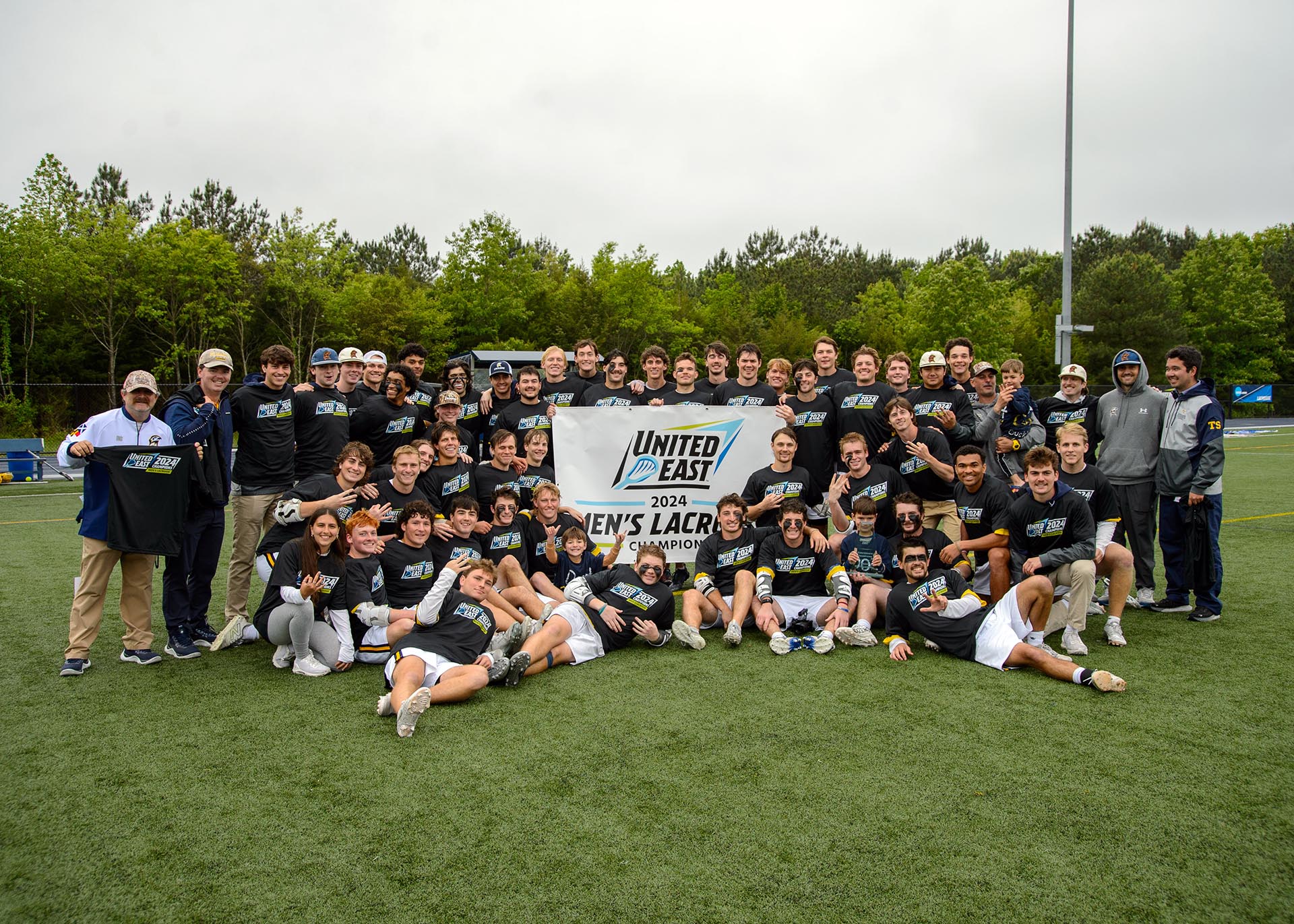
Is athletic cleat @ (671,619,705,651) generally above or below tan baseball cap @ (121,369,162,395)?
below

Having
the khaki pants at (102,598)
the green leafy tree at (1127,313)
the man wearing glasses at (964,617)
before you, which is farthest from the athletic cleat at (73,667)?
the green leafy tree at (1127,313)

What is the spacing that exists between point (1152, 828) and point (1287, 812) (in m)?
0.63

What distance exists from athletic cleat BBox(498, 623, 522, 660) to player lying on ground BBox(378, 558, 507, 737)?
0.49ft

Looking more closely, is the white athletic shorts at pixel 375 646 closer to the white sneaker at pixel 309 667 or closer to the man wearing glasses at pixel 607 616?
the white sneaker at pixel 309 667

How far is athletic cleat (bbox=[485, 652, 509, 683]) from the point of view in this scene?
507 centimetres

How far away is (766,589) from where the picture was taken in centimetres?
623

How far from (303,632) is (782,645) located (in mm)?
3201

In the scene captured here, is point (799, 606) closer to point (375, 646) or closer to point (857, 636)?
point (857, 636)

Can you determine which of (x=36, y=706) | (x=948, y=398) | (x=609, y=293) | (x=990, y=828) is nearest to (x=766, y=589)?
(x=948, y=398)

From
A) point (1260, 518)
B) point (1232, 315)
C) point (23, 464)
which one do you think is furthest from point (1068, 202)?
point (1232, 315)

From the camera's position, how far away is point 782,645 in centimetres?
577

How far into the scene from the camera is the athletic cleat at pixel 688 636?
5914 millimetres

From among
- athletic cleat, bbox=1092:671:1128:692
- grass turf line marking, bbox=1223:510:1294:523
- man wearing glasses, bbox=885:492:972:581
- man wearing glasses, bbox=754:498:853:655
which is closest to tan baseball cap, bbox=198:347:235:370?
man wearing glasses, bbox=754:498:853:655

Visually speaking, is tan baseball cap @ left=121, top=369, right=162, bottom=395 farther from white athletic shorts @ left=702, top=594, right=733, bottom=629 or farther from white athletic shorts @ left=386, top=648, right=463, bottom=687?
white athletic shorts @ left=702, top=594, right=733, bottom=629
